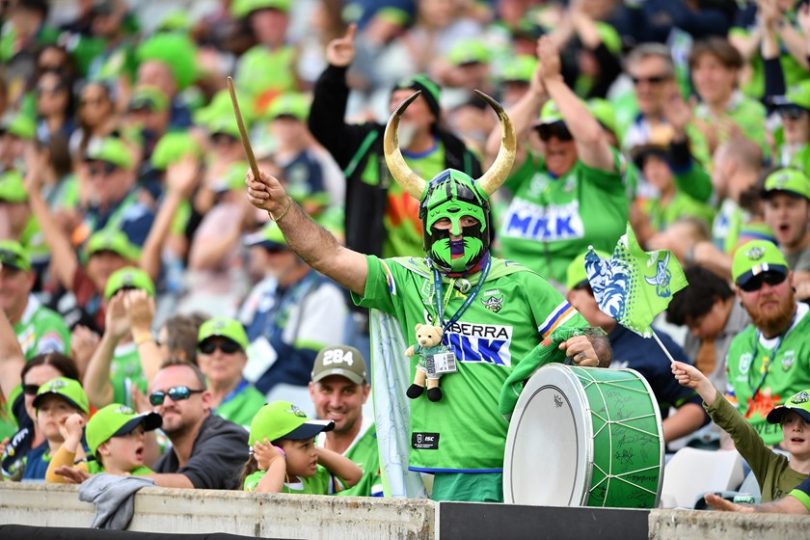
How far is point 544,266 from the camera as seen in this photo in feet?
32.7

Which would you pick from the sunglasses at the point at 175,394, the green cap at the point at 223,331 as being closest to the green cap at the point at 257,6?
the green cap at the point at 223,331

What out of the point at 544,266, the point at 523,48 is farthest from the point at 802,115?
the point at 523,48

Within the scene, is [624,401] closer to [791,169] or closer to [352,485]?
[352,485]

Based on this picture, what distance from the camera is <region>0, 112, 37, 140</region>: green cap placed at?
1689 cm

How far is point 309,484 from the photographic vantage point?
775 cm

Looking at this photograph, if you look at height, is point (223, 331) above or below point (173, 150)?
below

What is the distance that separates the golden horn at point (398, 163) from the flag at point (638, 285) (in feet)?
2.87

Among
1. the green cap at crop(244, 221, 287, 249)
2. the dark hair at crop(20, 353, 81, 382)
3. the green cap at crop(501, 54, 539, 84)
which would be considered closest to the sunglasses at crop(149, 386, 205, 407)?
the dark hair at crop(20, 353, 81, 382)

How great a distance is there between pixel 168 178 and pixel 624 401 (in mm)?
9170

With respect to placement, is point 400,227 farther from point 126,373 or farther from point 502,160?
point 502,160

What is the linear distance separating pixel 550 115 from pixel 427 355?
3.50 meters

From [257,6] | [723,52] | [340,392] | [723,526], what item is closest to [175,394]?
[340,392]

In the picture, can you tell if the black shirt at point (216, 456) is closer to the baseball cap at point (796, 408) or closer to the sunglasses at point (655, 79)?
the baseball cap at point (796, 408)

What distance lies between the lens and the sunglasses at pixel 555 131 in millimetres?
9969
